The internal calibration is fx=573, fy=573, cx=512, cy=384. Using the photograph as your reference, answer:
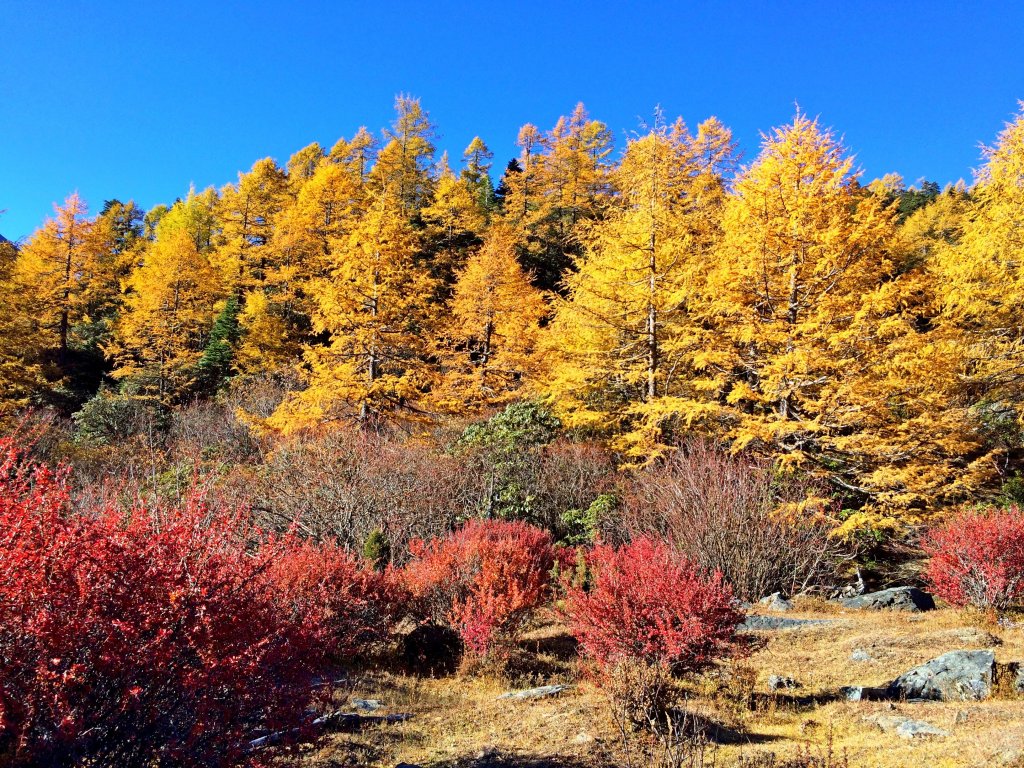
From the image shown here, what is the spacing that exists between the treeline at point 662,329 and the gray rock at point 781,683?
5.27m

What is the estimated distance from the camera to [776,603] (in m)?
8.55

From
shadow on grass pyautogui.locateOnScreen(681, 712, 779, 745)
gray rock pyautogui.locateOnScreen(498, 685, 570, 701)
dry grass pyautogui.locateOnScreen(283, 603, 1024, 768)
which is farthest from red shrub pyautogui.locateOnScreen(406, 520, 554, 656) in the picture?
shadow on grass pyautogui.locateOnScreen(681, 712, 779, 745)

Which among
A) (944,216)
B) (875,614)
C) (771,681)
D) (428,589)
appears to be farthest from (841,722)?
(944,216)

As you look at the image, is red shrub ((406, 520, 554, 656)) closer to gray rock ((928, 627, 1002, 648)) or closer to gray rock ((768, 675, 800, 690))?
gray rock ((768, 675, 800, 690))

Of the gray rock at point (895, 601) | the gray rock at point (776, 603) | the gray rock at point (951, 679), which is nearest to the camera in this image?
the gray rock at point (951, 679)

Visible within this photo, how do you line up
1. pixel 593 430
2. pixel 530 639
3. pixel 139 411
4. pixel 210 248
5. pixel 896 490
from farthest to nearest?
pixel 210 248, pixel 139 411, pixel 593 430, pixel 896 490, pixel 530 639

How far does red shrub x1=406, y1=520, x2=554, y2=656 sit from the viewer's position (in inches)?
274

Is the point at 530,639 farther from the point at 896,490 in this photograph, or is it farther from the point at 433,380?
the point at 433,380

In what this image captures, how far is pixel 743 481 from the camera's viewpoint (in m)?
9.30

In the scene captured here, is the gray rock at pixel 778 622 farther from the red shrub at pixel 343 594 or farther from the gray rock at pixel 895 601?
the red shrub at pixel 343 594

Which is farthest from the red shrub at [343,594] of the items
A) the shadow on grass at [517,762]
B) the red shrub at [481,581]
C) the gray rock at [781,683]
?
the gray rock at [781,683]

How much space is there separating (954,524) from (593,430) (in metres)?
7.99

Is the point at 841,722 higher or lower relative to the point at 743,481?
lower

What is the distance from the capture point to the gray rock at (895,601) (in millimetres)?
8594
